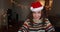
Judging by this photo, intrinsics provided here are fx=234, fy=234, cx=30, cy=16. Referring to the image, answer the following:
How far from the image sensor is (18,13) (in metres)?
1.34

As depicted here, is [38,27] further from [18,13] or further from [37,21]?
[18,13]

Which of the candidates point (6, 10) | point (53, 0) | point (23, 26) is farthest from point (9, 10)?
point (53, 0)

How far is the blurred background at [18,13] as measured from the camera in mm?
1330

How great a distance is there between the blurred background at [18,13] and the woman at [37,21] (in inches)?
0.8

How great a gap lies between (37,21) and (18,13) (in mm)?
118

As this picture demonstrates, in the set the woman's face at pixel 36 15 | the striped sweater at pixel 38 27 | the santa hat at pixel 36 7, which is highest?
the santa hat at pixel 36 7

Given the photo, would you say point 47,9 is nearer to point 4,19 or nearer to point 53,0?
point 53,0

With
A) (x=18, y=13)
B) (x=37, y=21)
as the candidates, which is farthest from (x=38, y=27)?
(x=18, y=13)

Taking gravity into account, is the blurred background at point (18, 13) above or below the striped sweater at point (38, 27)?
above

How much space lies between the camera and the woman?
1.33m

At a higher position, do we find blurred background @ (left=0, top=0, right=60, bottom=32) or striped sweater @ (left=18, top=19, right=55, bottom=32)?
blurred background @ (left=0, top=0, right=60, bottom=32)

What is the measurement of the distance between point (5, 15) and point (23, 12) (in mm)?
105

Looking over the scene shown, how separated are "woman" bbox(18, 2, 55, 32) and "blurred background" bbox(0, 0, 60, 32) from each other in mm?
21

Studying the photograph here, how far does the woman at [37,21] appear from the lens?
1331 millimetres
